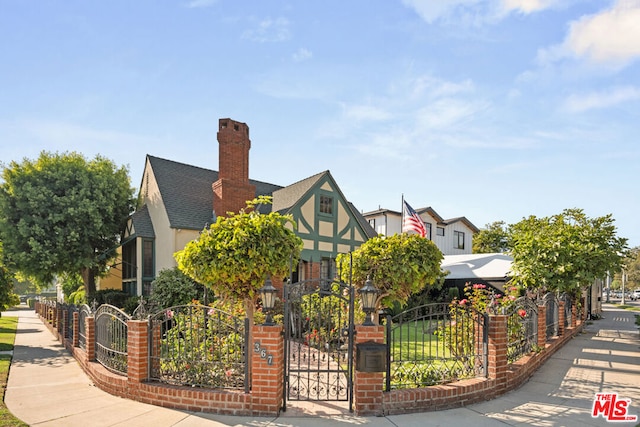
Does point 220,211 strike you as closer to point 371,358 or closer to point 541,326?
point 541,326

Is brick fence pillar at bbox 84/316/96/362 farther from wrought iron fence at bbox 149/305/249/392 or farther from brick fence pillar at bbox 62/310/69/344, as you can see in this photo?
brick fence pillar at bbox 62/310/69/344

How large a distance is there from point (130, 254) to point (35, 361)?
8.42 metres

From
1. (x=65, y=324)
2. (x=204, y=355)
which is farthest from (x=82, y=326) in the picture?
(x=204, y=355)

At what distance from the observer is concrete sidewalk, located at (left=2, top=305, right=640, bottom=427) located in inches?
239

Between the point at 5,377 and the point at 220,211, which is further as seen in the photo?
the point at 220,211

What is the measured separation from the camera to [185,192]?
19266mm

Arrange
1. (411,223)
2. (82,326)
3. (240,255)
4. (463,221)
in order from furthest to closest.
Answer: (463,221), (411,223), (82,326), (240,255)

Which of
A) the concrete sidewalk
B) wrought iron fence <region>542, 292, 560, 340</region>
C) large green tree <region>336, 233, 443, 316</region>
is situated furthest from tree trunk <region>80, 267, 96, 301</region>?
wrought iron fence <region>542, 292, 560, 340</region>

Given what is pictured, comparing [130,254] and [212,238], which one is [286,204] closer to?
[130,254]

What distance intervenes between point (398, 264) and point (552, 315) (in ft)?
20.2

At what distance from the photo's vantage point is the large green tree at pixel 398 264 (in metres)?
10.7

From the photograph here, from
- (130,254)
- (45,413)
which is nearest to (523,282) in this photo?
(45,413)

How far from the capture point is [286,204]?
1878cm

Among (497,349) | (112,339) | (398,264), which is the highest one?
(398,264)
